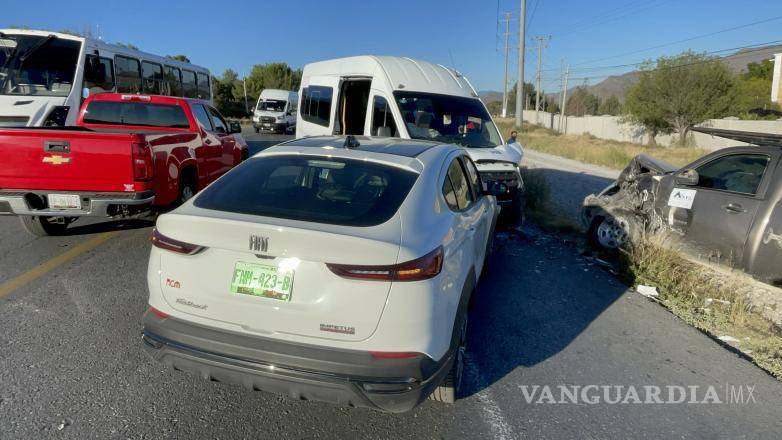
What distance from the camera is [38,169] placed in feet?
19.7

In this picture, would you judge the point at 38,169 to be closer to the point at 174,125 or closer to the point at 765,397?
the point at 174,125

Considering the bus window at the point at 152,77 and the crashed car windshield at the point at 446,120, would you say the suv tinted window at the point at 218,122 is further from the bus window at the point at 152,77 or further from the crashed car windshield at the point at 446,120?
the bus window at the point at 152,77

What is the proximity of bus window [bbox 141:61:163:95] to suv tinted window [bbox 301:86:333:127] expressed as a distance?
753 cm

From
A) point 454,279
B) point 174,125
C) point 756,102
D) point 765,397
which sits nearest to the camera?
point 454,279

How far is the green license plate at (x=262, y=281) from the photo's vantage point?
9.20 ft

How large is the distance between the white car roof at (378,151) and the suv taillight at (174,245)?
1.07m

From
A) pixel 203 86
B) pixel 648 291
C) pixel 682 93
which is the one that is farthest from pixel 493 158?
pixel 682 93

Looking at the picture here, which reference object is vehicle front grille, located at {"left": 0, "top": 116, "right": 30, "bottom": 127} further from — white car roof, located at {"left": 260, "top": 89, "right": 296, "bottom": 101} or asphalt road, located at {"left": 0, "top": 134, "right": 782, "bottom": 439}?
white car roof, located at {"left": 260, "top": 89, "right": 296, "bottom": 101}

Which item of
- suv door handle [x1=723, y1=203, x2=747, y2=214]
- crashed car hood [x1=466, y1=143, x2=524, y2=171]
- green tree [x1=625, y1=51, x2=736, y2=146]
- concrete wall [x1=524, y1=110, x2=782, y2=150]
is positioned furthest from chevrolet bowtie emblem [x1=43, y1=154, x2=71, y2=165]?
green tree [x1=625, y1=51, x2=736, y2=146]

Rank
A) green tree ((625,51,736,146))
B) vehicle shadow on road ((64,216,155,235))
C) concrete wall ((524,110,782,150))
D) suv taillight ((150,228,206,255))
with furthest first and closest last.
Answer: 1. green tree ((625,51,736,146))
2. concrete wall ((524,110,782,150))
3. vehicle shadow on road ((64,216,155,235))
4. suv taillight ((150,228,206,255))

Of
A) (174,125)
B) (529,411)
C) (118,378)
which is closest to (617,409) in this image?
(529,411)

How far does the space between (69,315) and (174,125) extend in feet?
15.8

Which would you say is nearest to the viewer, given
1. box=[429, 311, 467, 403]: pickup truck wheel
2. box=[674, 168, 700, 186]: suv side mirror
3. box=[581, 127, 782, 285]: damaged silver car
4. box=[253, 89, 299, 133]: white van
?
box=[429, 311, 467, 403]: pickup truck wheel

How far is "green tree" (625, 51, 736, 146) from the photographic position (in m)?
43.4
